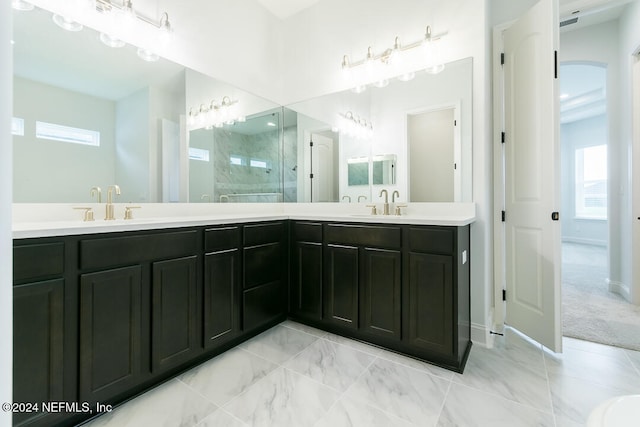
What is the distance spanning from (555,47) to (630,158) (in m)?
1.84

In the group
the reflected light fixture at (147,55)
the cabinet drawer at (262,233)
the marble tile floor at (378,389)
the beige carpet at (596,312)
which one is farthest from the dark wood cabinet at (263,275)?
the beige carpet at (596,312)

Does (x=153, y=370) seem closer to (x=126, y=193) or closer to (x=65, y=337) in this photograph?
(x=65, y=337)

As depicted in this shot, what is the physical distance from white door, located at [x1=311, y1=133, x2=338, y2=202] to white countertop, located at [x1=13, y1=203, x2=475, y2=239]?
4.3 inches

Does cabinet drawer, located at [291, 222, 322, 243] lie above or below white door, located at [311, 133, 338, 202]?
below

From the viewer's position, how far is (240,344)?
2.20 m

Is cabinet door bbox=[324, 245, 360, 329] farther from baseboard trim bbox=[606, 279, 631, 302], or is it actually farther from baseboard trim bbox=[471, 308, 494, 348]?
baseboard trim bbox=[606, 279, 631, 302]

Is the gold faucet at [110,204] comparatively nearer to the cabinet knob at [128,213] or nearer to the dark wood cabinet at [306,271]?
the cabinet knob at [128,213]

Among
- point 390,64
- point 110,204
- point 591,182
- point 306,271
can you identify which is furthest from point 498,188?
point 591,182

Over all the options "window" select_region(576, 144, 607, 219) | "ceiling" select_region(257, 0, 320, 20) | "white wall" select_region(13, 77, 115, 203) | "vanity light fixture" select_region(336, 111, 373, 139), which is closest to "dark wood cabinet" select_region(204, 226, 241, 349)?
"white wall" select_region(13, 77, 115, 203)

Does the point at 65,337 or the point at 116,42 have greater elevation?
the point at 116,42

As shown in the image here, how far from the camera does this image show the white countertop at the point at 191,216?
54.9 inches

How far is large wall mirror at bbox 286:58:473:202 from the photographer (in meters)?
2.33

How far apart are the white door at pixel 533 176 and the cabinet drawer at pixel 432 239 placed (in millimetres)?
874

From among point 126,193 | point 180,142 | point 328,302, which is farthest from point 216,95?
point 328,302
